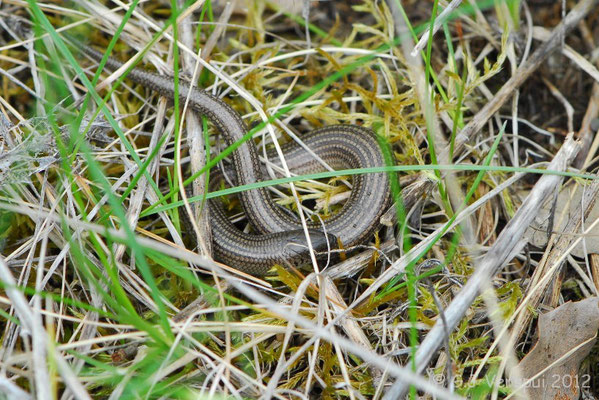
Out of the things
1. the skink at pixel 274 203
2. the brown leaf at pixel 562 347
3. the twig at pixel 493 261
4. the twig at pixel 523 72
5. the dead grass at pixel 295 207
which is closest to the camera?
the twig at pixel 493 261

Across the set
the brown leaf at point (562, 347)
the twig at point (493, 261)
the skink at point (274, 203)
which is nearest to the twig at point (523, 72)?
the skink at point (274, 203)

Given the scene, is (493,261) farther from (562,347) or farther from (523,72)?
(523,72)

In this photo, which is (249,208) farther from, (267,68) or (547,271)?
(547,271)

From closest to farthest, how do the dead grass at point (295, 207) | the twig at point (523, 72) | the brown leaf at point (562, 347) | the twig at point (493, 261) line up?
the twig at point (493, 261) < the dead grass at point (295, 207) < the brown leaf at point (562, 347) < the twig at point (523, 72)

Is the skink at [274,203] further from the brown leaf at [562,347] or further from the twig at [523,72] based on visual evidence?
the brown leaf at [562,347]

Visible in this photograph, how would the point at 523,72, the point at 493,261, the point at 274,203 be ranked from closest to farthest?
the point at 493,261 → the point at 274,203 → the point at 523,72

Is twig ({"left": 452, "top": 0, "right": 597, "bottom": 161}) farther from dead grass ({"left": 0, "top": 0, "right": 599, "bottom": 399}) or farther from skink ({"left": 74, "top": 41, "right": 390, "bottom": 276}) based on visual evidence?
skink ({"left": 74, "top": 41, "right": 390, "bottom": 276})

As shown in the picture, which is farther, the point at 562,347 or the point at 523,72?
the point at 523,72

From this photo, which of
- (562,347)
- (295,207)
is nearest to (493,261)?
(562,347)
